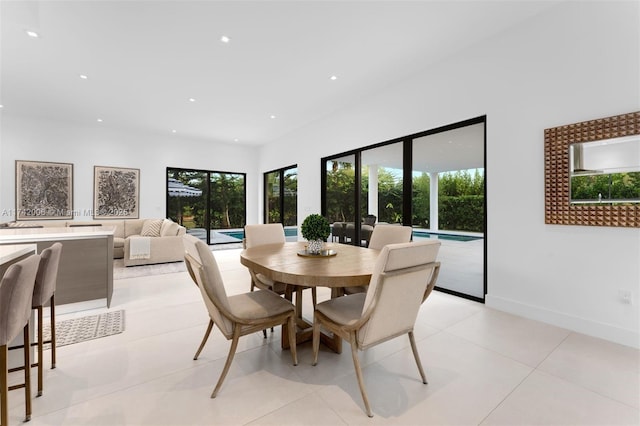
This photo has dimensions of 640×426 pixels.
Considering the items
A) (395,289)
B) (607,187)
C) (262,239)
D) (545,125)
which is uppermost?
(545,125)

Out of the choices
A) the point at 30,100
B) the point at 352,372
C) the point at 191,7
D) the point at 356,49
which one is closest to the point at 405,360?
the point at 352,372

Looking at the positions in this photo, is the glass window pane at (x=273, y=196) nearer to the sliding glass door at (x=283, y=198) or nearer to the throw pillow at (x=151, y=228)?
the sliding glass door at (x=283, y=198)

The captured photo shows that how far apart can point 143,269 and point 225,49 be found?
4.02 meters

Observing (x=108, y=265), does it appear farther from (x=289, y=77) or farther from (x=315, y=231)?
(x=289, y=77)

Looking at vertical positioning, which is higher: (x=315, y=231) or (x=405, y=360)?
(x=315, y=231)

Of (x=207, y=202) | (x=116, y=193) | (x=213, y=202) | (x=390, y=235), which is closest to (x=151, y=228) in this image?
(x=116, y=193)

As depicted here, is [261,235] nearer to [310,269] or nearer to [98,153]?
[310,269]

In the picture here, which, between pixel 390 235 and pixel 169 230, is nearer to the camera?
pixel 390 235

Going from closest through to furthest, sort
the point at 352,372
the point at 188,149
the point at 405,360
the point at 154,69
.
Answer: the point at 352,372 → the point at 405,360 → the point at 154,69 → the point at 188,149

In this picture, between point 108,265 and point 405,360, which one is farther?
point 108,265

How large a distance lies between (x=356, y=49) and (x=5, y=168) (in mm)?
7270

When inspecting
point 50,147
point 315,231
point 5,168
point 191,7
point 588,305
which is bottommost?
point 588,305

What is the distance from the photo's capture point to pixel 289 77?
3973 mm

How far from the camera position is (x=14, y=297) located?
125 centimetres
